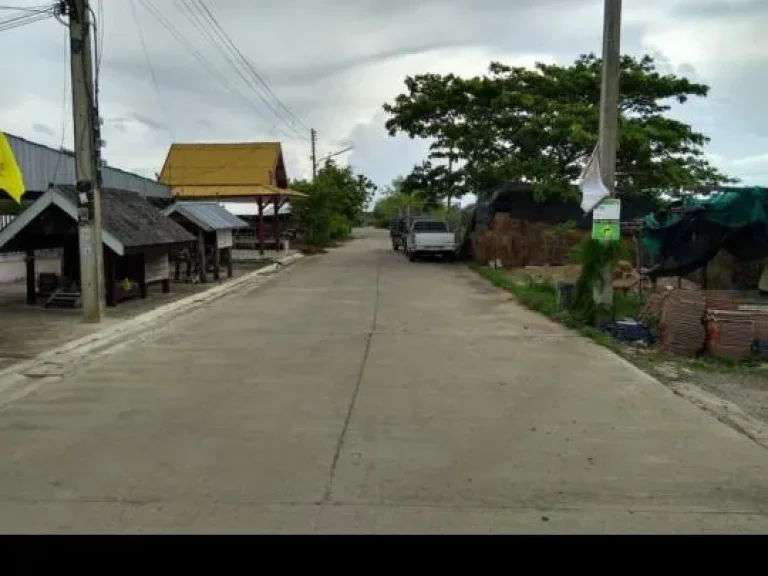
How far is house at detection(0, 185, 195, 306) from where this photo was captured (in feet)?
48.7

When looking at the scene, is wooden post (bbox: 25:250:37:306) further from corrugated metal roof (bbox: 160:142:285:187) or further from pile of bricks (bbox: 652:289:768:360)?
corrugated metal roof (bbox: 160:142:285:187)

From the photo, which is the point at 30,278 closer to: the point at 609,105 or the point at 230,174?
the point at 609,105

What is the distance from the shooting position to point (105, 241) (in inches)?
579

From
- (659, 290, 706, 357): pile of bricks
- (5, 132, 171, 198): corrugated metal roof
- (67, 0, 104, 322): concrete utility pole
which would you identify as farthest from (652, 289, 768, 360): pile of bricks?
(5, 132, 171, 198): corrugated metal roof

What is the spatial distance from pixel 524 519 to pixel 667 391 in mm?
4370

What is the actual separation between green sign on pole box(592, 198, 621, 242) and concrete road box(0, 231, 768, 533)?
2.57m

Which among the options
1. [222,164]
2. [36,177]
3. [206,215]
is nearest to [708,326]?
[206,215]

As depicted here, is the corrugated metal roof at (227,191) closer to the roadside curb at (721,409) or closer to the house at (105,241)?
the house at (105,241)

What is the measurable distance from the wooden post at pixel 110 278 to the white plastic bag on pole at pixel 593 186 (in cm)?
935

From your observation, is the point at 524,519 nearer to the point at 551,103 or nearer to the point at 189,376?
the point at 189,376

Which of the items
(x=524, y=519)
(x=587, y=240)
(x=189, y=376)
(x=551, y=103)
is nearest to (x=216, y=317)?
(x=189, y=376)

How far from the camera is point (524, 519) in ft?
15.4

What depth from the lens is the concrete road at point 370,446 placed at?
4.76m

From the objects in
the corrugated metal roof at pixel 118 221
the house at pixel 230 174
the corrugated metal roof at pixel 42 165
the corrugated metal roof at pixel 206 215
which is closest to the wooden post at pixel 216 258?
the corrugated metal roof at pixel 206 215
